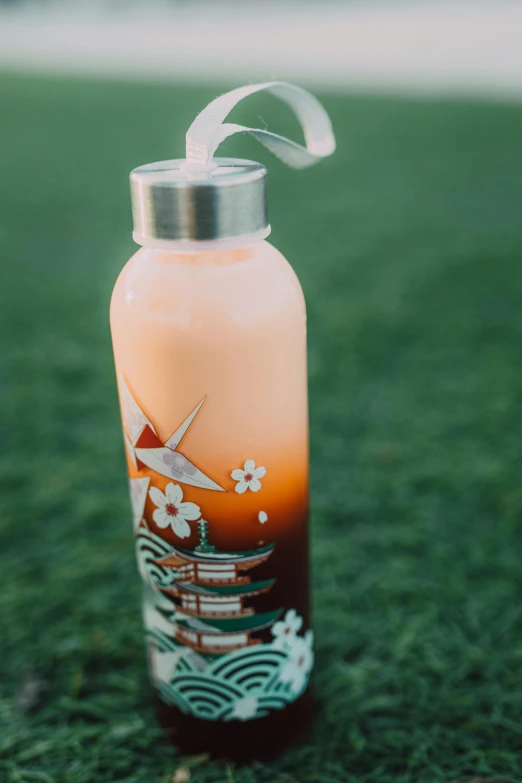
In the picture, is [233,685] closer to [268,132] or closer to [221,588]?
[221,588]

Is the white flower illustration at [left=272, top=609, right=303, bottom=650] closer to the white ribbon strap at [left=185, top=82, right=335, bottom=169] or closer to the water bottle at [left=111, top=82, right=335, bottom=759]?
the water bottle at [left=111, top=82, right=335, bottom=759]

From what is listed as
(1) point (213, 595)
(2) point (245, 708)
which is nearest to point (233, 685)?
(2) point (245, 708)

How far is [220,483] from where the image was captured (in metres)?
1.22

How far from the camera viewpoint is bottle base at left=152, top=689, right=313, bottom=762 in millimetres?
1402

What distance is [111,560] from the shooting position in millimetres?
1928

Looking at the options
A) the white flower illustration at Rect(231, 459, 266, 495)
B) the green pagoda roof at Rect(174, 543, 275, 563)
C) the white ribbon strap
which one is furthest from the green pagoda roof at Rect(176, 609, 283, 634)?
the white ribbon strap

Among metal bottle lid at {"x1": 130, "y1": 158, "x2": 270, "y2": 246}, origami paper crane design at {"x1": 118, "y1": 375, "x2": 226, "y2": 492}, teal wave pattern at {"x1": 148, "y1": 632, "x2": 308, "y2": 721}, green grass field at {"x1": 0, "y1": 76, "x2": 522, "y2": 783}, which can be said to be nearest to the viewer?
metal bottle lid at {"x1": 130, "y1": 158, "x2": 270, "y2": 246}

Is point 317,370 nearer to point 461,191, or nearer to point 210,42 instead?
point 461,191

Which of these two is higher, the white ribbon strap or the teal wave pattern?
the white ribbon strap

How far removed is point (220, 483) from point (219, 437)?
7cm

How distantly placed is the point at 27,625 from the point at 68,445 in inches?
29.6

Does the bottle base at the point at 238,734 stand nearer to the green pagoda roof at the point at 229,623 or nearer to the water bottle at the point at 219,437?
the water bottle at the point at 219,437

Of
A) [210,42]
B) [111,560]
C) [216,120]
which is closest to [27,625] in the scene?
[111,560]

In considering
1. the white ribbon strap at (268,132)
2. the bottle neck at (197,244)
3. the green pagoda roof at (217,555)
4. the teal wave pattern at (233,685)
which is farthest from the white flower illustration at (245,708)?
the white ribbon strap at (268,132)
